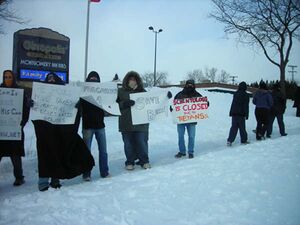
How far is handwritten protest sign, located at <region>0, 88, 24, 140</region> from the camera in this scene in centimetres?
632

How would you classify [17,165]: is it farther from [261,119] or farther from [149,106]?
[261,119]

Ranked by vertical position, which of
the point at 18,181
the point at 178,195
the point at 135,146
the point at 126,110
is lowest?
the point at 18,181

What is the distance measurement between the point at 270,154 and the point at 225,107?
14450mm

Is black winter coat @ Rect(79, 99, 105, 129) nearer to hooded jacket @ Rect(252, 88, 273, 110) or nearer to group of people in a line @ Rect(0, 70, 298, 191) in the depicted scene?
group of people in a line @ Rect(0, 70, 298, 191)

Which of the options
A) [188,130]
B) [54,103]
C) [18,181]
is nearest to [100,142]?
[54,103]

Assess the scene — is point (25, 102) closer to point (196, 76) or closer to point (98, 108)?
point (98, 108)

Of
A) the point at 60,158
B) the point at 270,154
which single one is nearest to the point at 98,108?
the point at 60,158

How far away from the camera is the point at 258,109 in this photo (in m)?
10.7

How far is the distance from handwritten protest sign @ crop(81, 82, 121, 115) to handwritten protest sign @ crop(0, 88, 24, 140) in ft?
3.95

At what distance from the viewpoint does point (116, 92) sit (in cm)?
709

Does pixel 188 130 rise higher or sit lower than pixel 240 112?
lower

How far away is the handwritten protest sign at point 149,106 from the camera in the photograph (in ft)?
24.3

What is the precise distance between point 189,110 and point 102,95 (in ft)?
8.26

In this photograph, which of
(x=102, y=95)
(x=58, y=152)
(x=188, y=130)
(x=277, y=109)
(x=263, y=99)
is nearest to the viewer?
(x=58, y=152)
